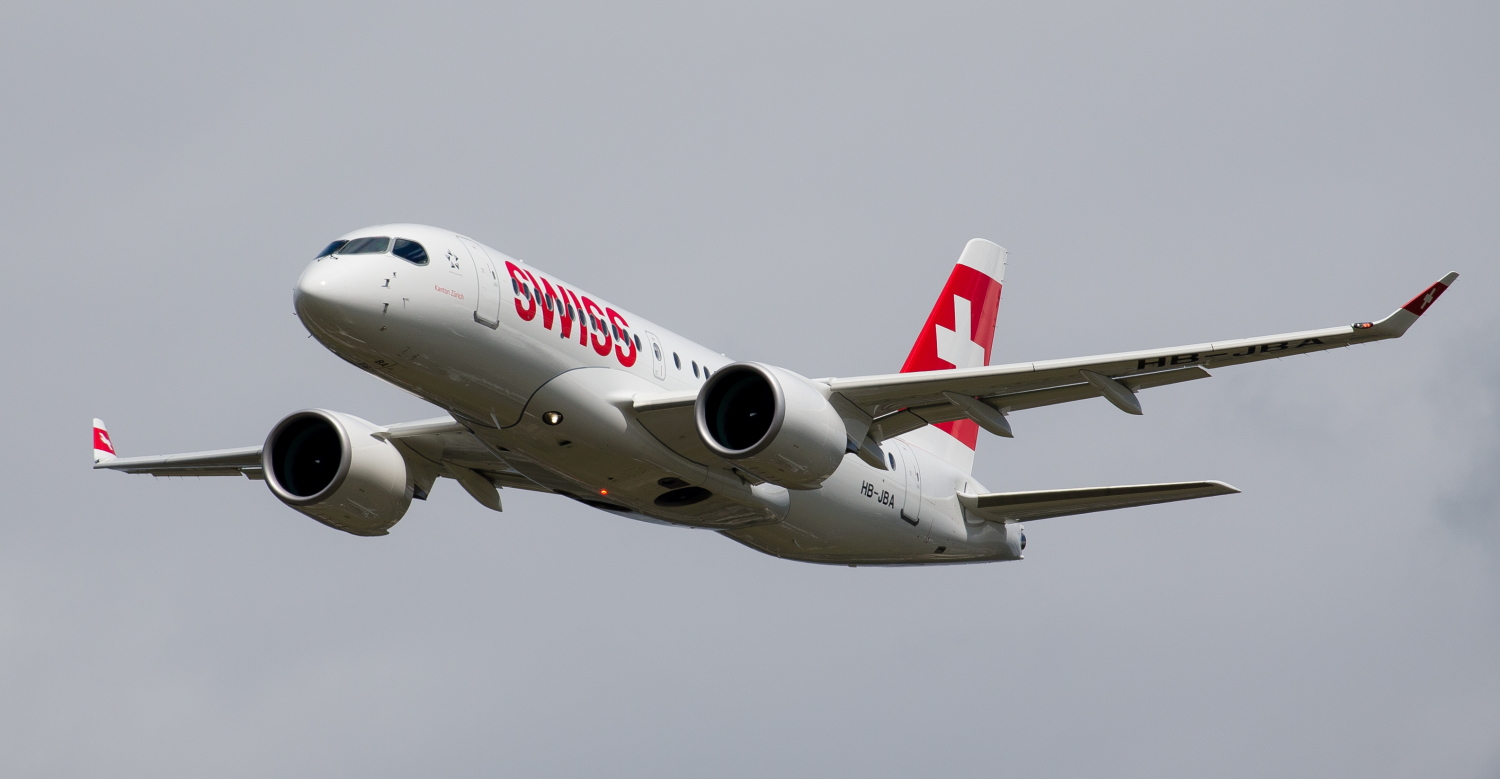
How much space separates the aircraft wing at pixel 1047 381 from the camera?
25891 mm

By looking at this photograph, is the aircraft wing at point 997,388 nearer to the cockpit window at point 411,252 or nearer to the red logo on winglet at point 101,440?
the cockpit window at point 411,252

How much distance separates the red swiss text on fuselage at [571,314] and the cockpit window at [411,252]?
1567 millimetres

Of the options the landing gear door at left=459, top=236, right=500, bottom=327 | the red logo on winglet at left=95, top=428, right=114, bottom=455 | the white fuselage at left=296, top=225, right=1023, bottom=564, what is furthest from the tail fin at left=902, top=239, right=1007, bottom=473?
the red logo on winglet at left=95, top=428, right=114, bottom=455

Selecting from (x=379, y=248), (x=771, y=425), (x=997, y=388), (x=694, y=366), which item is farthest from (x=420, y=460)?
(x=997, y=388)

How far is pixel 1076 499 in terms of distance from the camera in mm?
32125

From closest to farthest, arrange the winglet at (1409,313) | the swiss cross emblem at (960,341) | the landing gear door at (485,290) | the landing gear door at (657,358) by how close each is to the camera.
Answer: the winglet at (1409,313)
the landing gear door at (485,290)
the landing gear door at (657,358)
the swiss cross emblem at (960,341)

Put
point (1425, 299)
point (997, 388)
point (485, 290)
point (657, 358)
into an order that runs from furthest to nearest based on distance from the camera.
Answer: point (657, 358) < point (997, 388) < point (485, 290) < point (1425, 299)

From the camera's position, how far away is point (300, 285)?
25156 millimetres

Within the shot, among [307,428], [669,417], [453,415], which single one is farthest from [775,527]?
[307,428]

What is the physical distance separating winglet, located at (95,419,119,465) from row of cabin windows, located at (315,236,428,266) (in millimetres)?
11858

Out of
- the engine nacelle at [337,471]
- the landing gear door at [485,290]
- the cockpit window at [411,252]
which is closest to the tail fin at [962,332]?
the engine nacelle at [337,471]

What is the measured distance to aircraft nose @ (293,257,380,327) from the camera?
81.9 feet

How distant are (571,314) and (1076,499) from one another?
35.5 ft

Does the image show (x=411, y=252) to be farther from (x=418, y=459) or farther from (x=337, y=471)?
(x=418, y=459)
